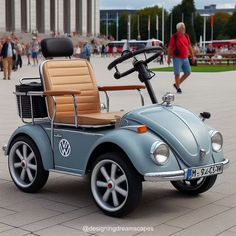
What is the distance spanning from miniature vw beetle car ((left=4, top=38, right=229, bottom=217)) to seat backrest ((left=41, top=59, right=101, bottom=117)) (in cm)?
1

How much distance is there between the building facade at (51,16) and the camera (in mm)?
Result: 87812

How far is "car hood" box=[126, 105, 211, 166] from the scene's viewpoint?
5.64 metres

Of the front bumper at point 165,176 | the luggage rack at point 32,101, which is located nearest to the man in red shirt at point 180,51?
Answer: the luggage rack at point 32,101

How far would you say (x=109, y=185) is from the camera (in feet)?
19.0

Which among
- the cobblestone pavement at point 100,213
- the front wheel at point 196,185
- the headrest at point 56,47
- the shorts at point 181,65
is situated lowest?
the cobblestone pavement at point 100,213

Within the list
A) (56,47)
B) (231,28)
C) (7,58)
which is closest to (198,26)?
(231,28)

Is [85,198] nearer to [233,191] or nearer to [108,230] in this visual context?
[108,230]

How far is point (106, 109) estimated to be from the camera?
296 inches

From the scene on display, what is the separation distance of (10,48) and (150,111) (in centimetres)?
2225

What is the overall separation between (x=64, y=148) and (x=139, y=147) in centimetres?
109

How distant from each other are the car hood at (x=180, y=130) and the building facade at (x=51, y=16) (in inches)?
3143

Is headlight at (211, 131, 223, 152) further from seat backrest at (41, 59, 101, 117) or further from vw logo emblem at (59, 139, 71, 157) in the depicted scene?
seat backrest at (41, 59, 101, 117)

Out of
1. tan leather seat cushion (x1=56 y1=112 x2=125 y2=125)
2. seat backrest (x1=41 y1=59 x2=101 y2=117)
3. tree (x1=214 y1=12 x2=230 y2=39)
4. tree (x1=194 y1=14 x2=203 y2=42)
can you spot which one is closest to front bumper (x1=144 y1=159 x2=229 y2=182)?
tan leather seat cushion (x1=56 y1=112 x2=125 y2=125)

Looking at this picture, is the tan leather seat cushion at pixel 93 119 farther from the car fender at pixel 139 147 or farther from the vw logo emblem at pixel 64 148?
the car fender at pixel 139 147
